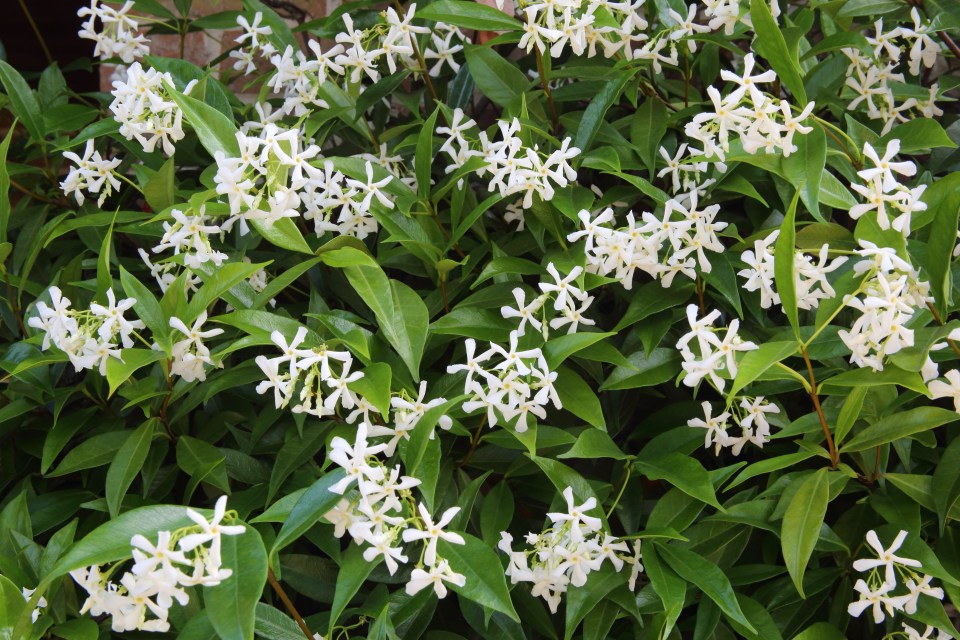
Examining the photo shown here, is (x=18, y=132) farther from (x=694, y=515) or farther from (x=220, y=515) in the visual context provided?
(x=694, y=515)

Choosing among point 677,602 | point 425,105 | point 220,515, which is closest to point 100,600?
point 220,515

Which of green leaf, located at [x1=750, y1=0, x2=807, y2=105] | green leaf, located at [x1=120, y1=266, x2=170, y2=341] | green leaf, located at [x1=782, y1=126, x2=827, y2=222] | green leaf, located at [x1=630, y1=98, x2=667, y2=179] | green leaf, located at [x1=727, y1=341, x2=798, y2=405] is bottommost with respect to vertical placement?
green leaf, located at [x1=120, y1=266, x2=170, y2=341]

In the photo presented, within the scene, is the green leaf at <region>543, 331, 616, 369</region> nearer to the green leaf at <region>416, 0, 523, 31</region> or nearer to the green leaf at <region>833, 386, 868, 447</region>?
the green leaf at <region>833, 386, 868, 447</region>

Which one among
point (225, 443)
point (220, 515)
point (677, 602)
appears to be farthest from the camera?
point (225, 443)

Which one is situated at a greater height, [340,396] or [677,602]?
[340,396]

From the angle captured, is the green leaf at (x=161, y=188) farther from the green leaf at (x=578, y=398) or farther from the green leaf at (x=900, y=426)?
the green leaf at (x=900, y=426)

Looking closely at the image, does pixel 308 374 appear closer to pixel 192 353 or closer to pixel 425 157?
pixel 192 353

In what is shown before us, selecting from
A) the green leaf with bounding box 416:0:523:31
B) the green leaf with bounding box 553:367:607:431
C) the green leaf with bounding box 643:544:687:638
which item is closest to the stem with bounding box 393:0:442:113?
the green leaf with bounding box 416:0:523:31

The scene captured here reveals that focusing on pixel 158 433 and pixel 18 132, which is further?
pixel 18 132
